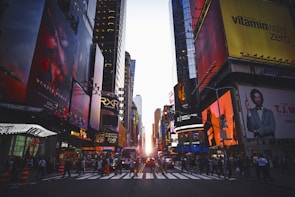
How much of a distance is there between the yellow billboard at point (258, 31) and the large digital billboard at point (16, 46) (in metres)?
34.8

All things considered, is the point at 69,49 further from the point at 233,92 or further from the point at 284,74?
the point at 284,74

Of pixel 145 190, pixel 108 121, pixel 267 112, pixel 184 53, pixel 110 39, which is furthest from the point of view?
pixel 110 39

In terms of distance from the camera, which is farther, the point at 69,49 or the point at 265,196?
the point at 69,49

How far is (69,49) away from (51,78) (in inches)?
370

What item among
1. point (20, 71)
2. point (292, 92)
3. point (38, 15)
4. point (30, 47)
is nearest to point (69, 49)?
point (38, 15)

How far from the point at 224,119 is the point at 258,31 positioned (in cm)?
2181

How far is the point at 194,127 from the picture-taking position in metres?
70.9

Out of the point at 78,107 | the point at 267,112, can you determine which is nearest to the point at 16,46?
the point at 78,107

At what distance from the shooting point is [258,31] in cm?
3966

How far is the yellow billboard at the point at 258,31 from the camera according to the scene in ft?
122

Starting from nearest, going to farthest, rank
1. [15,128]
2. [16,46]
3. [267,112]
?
[15,128] < [16,46] < [267,112]

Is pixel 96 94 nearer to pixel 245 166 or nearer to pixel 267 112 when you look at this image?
pixel 267 112

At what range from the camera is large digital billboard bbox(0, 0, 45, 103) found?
63.8 feet

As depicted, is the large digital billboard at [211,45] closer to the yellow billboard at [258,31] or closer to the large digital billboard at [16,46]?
the yellow billboard at [258,31]
